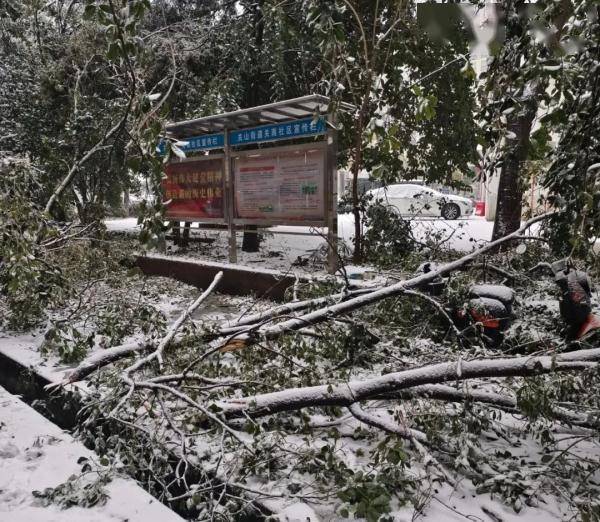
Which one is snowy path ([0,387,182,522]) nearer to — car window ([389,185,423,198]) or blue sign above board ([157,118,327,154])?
blue sign above board ([157,118,327,154])

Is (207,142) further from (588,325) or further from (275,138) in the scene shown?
(588,325)

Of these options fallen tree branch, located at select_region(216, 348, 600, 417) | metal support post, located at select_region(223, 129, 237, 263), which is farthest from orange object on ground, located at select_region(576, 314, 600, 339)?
metal support post, located at select_region(223, 129, 237, 263)

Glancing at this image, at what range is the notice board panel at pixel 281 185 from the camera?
6738 millimetres

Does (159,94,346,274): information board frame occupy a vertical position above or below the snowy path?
above

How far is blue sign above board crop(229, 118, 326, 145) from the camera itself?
22.0ft

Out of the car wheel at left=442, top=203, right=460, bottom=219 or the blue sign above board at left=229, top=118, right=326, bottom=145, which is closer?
the blue sign above board at left=229, top=118, right=326, bottom=145

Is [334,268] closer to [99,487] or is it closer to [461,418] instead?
[461,418]

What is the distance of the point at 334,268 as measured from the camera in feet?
21.3

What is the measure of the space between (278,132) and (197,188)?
234 centimetres

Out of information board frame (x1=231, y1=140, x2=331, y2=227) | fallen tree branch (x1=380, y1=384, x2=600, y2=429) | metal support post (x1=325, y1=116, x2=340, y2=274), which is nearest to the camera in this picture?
fallen tree branch (x1=380, y1=384, x2=600, y2=429)

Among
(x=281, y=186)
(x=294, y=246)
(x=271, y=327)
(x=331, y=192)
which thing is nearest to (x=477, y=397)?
(x=271, y=327)

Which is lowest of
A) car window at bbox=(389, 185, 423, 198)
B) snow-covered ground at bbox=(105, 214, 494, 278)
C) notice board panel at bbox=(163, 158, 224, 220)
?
snow-covered ground at bbox=(105, 214, 494, 278)

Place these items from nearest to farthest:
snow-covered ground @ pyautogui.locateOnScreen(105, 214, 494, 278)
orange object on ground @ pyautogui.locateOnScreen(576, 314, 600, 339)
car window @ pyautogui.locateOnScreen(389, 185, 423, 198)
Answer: orange object on ground @ pyautogui.locateOnScreen(576, 314, 600, 339), snow-covered ground @ pyautogui.locateOnScreen(105, 214, 494, 278), car window @ pyautogui.locateOnScreen(389, 185, 423, 198)

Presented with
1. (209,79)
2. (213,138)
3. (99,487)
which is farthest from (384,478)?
(209,79)
